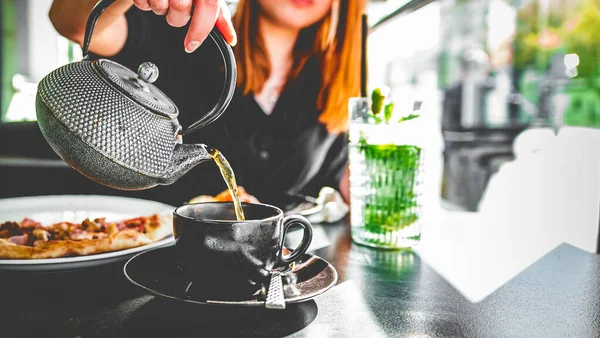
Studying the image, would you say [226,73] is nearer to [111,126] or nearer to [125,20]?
[111,126]

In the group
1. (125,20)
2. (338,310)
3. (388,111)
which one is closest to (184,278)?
(338,310)

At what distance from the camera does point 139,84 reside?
650 millimetres

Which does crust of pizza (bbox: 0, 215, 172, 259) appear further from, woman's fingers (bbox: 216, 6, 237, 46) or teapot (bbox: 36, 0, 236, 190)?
woman's fingers (bbox: 216, 6, 237, 46)

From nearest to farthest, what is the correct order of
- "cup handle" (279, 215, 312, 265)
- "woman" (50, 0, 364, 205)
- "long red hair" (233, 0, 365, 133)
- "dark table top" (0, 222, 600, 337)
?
1. "dark table top" (0, 222, 600, 337)
2. "cup handle" (279, 215, 312, 265)
3. "woman" (50, 0, 364, 205)
4. "long red hair" (233, 0, 365, 133)

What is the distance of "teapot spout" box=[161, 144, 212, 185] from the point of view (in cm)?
62

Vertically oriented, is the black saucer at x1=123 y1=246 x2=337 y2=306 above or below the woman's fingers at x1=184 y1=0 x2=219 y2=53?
below

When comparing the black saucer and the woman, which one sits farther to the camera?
the woman

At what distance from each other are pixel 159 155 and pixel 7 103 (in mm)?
8533

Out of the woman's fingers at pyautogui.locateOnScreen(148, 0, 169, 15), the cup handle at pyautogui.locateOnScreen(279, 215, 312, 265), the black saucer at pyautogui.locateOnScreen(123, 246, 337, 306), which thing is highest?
the woman's fingers at pyautogui.locateOnScreen(148, 0, 169, 15)

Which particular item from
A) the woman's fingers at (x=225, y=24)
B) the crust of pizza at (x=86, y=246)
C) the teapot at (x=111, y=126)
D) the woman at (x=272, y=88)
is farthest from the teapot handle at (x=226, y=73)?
the woman at (x=272, y=88)

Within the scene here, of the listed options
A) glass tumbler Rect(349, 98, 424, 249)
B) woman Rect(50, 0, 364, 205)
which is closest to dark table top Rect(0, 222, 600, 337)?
glass tumbler Rect(349, 98, 424, 249)

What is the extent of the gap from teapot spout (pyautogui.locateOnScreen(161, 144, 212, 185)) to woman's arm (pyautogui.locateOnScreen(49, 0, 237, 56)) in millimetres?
181

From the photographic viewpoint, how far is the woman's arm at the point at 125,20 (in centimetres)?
68

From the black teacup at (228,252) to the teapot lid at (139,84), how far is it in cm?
15
